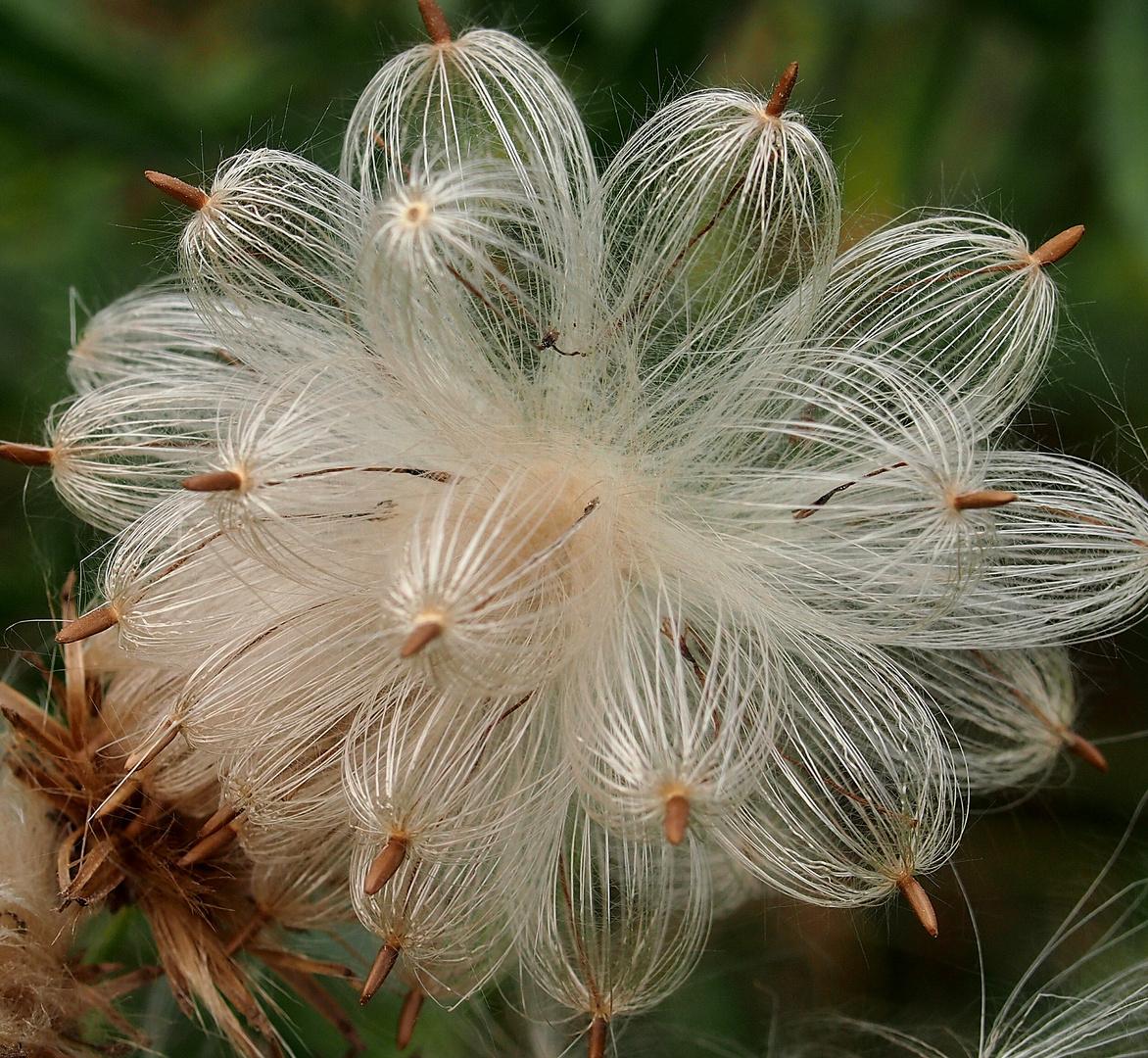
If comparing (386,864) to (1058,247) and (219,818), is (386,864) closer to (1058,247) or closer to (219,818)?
(219,818)

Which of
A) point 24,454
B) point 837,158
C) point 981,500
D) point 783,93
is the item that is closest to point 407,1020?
point 24,454

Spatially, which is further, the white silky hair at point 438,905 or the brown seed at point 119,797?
the brown seed at point 119,797

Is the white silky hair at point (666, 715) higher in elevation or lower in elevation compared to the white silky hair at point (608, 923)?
higher

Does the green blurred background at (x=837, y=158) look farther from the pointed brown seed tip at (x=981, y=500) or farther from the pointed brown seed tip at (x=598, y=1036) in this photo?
the pointed brown seed tip at (x=981, y=500)

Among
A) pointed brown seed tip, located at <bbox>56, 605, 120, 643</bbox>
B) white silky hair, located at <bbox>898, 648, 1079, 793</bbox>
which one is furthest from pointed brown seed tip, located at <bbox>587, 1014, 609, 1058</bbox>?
pointed brown seed tip, located at <bbox>56, 605, 120, 643</bbox>

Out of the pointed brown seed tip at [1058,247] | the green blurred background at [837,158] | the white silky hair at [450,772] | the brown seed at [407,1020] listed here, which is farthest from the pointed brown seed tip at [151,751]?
the pointed brown seed tip at [1058,247]

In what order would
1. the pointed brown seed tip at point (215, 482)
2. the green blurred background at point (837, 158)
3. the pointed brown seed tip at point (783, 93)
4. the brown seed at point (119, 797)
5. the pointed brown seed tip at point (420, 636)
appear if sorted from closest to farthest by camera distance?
the pointed brown seed tip at point (420, 636) < the pointed brown seed tip at point (215, 482) < the pointed brown seed tip at point (783, 93) < the brown seed at point (119, 797) < the green blurred background at point (837, 158)
